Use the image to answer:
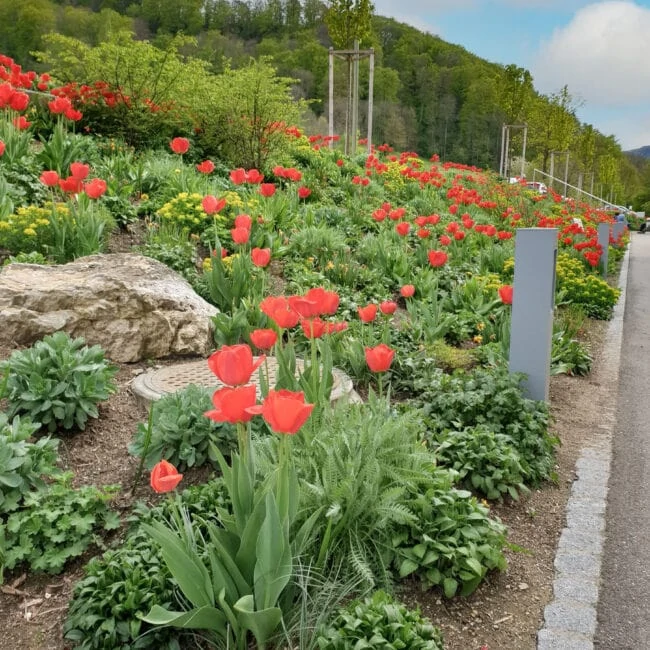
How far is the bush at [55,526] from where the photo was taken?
2.57 metres

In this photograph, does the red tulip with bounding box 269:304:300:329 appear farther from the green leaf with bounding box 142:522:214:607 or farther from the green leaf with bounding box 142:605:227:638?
the green leaf with bounding box 142:605:227:638

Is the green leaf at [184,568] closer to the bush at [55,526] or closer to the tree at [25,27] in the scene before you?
the bush at [55,526]

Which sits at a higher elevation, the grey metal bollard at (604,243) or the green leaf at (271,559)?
the grey metal bollard at (604,243)

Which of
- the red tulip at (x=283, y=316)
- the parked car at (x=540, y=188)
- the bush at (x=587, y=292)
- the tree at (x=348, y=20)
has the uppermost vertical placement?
the tree at (x=348, y=20)

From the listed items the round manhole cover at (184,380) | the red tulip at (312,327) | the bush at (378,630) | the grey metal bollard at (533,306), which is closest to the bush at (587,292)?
the grey metal bollard at (533,306)

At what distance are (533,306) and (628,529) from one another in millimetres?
1521

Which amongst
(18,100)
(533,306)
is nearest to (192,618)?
(533,306)

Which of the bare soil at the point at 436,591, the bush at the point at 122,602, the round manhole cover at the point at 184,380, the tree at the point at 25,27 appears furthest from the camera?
the tree at the point at 25,27

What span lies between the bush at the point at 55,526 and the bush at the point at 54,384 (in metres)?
0.66

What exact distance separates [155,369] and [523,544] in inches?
99.5

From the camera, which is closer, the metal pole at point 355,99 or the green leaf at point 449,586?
the green leaf at point 449,586

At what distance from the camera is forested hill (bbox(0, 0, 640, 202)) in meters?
38.0

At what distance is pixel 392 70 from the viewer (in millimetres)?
58656

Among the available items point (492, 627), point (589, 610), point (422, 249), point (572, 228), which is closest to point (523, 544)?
point (589, 610)
